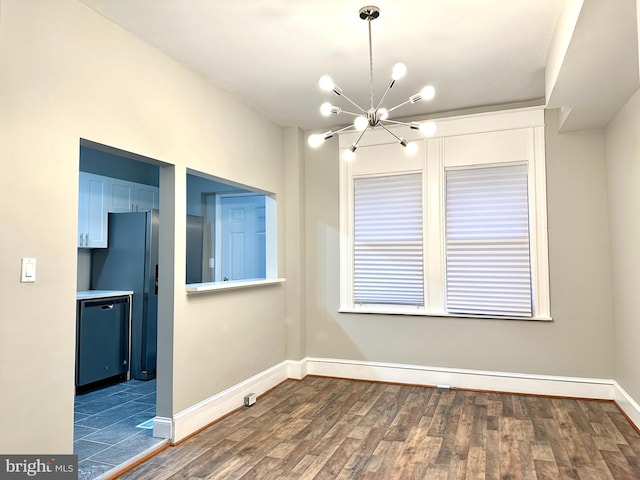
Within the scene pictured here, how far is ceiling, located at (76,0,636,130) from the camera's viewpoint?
8.16 ft

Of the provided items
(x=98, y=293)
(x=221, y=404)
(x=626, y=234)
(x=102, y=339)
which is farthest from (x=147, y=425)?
(x=626, y=234)

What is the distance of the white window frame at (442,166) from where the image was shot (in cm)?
388

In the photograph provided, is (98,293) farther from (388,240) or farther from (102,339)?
(388,240)

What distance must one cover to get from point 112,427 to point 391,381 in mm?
2528

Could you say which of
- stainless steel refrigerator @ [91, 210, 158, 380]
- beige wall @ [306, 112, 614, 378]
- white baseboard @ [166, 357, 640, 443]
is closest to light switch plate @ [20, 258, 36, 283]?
white baseboard @ [166, 357, 640, 443]

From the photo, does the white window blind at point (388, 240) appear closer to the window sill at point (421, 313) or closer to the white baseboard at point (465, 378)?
the window sill at point (421, 313)

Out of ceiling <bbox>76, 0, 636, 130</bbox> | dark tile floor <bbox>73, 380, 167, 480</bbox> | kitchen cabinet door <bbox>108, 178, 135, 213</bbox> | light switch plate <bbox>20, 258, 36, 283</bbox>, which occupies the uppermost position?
ceiling <bbox>76, 0, 636, 130</bbox>

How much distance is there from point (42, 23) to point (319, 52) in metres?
1.64

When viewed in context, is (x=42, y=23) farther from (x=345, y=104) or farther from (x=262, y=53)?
(x=345, y=104)

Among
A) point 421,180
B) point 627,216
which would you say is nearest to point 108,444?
point 421,180

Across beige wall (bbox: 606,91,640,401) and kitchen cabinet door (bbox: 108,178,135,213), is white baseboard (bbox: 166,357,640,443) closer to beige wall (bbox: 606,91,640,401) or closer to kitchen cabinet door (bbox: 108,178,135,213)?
beige wall (bbox: 606,91,640,401)

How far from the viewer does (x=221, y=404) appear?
3.44m

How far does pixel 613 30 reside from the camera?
83.4 inches

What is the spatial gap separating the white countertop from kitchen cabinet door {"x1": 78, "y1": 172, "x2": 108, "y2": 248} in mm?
486
